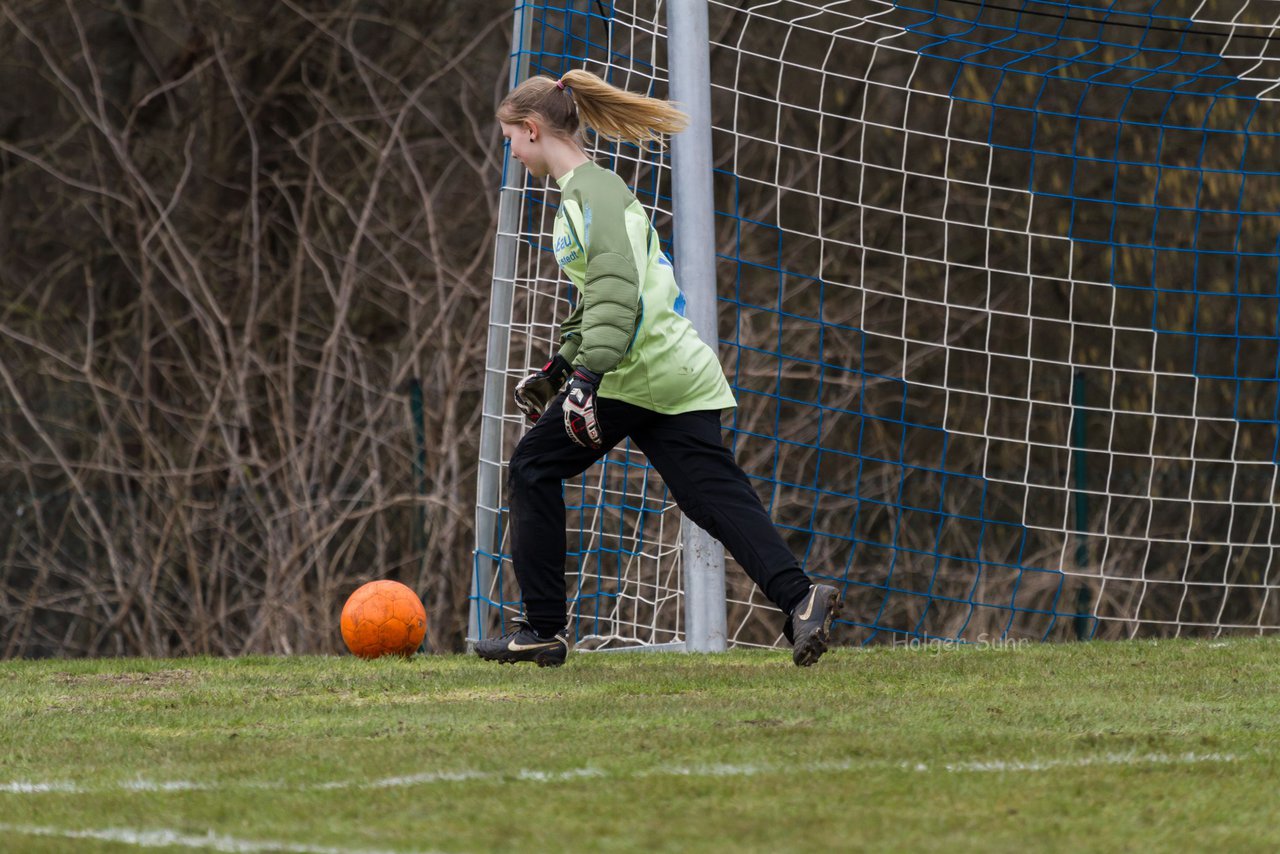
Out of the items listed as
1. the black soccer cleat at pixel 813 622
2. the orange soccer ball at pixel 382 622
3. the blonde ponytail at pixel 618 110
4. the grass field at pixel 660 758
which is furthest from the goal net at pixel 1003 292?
the grass field at pixel 660 758

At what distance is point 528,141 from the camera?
484 cm

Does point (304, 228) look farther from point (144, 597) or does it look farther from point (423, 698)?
point (423, 698)

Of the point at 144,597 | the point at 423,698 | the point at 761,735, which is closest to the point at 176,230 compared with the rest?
the point at 144,597

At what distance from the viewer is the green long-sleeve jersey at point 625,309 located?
4.55 meters

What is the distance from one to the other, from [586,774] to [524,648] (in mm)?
1932

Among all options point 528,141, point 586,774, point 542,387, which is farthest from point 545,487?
point 586,774

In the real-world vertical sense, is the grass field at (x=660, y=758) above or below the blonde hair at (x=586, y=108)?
below

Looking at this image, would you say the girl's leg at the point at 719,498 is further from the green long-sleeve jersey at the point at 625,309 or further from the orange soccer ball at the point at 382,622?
the orange soccer ball at the point at 382,622

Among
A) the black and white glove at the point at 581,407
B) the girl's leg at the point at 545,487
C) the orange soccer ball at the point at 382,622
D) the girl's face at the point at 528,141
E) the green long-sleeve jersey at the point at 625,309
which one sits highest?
the girl's face at the point at 528,141

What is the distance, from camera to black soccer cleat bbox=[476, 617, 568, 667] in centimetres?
493

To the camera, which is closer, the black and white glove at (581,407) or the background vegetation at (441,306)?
the black and white glove at (581,407)

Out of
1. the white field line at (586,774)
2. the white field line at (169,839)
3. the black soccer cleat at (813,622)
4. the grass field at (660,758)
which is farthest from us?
the black soccer cleat at (813,622)

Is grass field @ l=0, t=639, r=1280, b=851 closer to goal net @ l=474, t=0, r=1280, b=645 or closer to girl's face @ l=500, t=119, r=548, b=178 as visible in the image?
girl's face @ l=500, t=119, r=548, b=178

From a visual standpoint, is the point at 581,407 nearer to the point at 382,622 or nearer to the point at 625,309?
the point at 625,309
